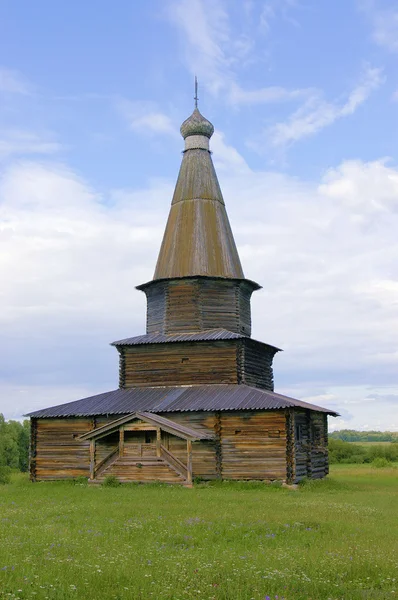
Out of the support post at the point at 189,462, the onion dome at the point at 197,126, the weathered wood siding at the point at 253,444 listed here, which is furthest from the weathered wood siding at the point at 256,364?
the onion dome at the point at 197,126

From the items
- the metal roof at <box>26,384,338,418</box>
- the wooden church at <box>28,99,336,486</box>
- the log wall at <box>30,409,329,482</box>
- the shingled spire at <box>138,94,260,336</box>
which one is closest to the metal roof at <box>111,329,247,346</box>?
the wooden church at <box>28,99,336,486</box>

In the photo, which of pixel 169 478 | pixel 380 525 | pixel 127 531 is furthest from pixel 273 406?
pixel 127 531

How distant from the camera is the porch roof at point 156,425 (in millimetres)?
23281

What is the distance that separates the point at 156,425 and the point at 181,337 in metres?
5.05

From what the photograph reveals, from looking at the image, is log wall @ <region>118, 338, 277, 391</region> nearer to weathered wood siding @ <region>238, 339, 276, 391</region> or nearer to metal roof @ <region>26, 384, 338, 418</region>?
weathered wood siding @ <region>238, 339, 276, 391</region>

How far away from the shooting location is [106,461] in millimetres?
25328

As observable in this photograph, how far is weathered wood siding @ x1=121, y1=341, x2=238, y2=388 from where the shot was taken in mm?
27250

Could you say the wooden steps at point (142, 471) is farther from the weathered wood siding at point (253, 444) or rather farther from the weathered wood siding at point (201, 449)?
the weathered wood siding at point (253, 444)

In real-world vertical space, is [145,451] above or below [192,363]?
below

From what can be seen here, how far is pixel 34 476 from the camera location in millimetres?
27625

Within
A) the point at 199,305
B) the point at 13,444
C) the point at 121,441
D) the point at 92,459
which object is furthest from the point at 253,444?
the point at 13,444

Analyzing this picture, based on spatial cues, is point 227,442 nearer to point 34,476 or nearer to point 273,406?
point 273,406

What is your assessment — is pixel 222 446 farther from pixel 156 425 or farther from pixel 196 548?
pixel 196 548

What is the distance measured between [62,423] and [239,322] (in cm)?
865
